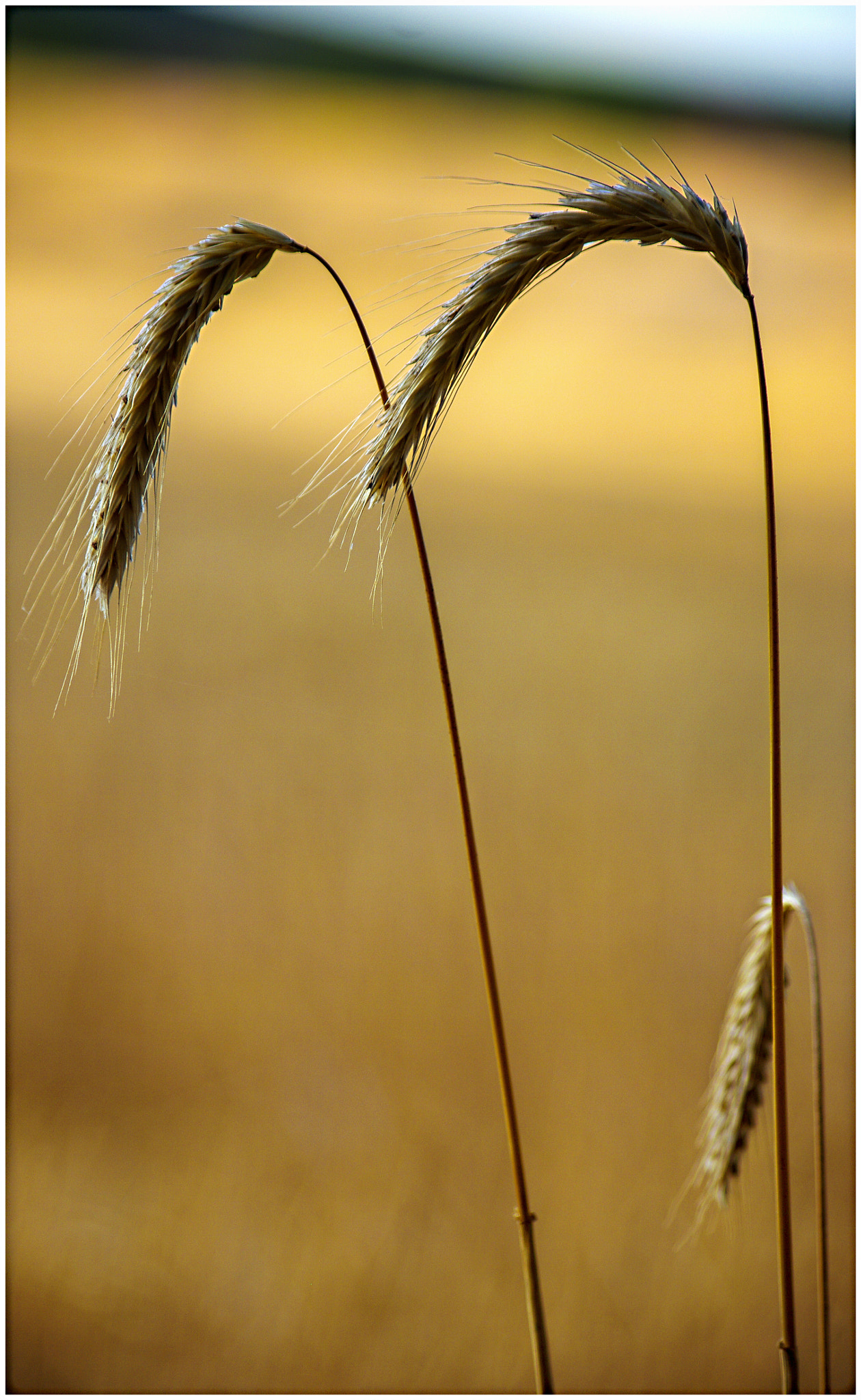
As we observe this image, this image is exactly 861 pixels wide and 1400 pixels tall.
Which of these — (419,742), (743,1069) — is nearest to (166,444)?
(743,1069)

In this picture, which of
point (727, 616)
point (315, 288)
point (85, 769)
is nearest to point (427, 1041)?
point (85, 769)

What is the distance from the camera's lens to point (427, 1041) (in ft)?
4.66

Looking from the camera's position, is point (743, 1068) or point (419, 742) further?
point (419, 742)

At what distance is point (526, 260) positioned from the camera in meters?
0.39

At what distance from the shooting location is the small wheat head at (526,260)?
388 millimetres

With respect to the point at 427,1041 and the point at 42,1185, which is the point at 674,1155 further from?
the point at 42,1185

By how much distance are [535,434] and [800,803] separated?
984 mm

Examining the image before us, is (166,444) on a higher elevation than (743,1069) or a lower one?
higher

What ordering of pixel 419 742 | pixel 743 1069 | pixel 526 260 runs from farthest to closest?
pixel 419 742 < pixel 743 1069 < pixel 526 260

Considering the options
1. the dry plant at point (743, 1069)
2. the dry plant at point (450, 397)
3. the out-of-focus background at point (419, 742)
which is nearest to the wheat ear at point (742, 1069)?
the dry plant at point (743, 1069)

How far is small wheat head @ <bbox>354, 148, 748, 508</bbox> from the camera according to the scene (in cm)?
39

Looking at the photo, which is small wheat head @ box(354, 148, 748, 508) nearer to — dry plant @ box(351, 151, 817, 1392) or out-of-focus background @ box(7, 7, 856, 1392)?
dry plant @ box(351, 151, 817, 1392)

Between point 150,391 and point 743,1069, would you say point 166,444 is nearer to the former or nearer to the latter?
point 150,391

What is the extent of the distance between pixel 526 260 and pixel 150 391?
0.19 meters
